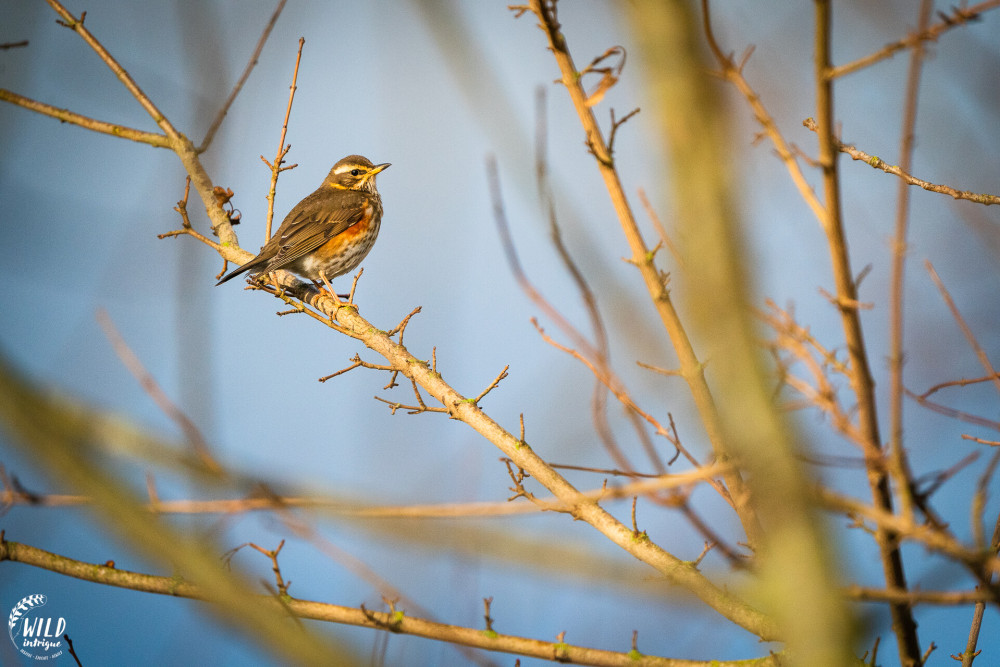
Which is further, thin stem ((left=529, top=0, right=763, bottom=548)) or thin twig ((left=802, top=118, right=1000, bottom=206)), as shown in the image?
thin twig ((left=802, top=118, right=1000, bottom=206))

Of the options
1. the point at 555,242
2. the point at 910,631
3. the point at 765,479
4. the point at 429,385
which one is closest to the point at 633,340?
the point at 555,242

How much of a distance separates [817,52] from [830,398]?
72cm

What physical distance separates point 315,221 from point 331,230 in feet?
0.67

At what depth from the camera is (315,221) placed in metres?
6.20

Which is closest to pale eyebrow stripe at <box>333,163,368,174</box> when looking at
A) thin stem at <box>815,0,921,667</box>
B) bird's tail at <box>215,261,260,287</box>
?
bird's tail at <box>215,261,260,287</box>

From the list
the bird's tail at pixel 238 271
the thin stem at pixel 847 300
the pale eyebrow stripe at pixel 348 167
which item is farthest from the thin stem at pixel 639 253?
the pale eyebrow stripe at pixel 348 167

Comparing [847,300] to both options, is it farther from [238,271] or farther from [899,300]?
[238,271]

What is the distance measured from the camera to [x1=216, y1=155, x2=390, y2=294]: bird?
5723 mm

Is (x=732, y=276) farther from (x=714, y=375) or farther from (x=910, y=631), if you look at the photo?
(x=910, y=631)

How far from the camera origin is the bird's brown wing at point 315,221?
555 centimetres

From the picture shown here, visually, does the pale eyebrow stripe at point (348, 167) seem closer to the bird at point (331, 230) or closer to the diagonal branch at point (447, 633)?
the bird at point (331, 230)

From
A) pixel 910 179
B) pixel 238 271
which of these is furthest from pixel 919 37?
pixel 238 271

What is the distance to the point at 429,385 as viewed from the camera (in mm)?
3227

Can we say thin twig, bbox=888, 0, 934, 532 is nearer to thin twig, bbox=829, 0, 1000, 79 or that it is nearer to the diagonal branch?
thin twig, bbox=829, 0, 1000, 79
